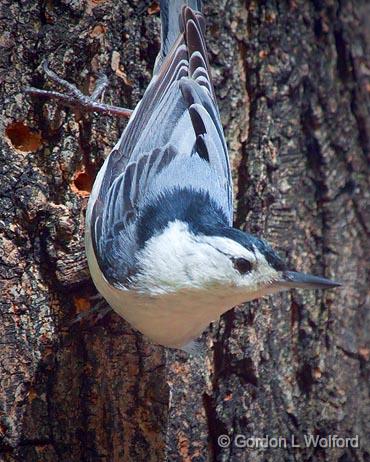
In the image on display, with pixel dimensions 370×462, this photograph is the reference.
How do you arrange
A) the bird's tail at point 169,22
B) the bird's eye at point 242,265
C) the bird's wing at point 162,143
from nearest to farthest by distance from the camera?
the bird's eye at point 242,265 → the bird's wing at point 162,143 → the bird's tail at point 169,22

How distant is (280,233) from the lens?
8.21ft

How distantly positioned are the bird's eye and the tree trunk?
0.42 m

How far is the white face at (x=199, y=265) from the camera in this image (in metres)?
2.01

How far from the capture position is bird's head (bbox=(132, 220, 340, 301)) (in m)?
2.01

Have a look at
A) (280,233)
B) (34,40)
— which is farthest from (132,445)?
(34,40)

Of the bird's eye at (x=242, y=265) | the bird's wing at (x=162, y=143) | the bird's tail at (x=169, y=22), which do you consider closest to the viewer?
the bird's eye at (x=242, y=265)

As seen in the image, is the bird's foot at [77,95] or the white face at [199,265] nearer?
the white face at [199,265]

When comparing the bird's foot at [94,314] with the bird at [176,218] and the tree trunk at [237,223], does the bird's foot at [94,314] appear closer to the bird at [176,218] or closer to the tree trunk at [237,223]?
the tree trunk at [237,223]

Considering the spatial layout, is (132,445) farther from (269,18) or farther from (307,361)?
(269,18)

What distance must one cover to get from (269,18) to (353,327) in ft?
3.33

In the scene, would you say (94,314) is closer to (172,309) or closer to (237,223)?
(172,309)

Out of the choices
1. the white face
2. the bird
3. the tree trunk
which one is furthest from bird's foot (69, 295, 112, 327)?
the white face

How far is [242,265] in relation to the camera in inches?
78.9

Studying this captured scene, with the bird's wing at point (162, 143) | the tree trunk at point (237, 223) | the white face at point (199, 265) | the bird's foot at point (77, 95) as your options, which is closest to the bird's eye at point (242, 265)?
the white face at point (199, 265)
